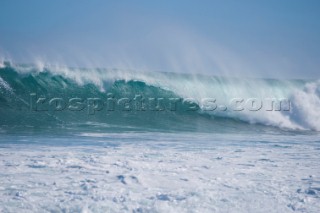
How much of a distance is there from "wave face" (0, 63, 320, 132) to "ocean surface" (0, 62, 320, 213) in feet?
0.16

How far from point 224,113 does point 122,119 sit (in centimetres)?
486

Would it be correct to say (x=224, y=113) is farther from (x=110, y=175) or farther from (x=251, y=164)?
(x=110, y=175)

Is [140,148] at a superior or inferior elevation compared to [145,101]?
inferior

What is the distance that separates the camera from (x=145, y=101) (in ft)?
40.8

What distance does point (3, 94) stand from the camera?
34.4 ft

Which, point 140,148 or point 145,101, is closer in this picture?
point 140,148

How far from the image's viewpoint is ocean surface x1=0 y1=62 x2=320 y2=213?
8.71 ft

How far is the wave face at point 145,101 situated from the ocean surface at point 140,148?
48mm

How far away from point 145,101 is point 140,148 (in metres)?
7.15

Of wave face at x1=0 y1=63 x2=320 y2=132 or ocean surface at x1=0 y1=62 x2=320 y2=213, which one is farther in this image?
wave face at x1=0 y1=63 x2=320 y2=132

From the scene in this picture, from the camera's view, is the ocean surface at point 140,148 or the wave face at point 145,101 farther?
the wave face at point 145,101

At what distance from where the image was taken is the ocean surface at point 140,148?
2654mm

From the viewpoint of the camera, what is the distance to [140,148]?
5.36 m

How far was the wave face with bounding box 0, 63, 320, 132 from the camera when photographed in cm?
948
